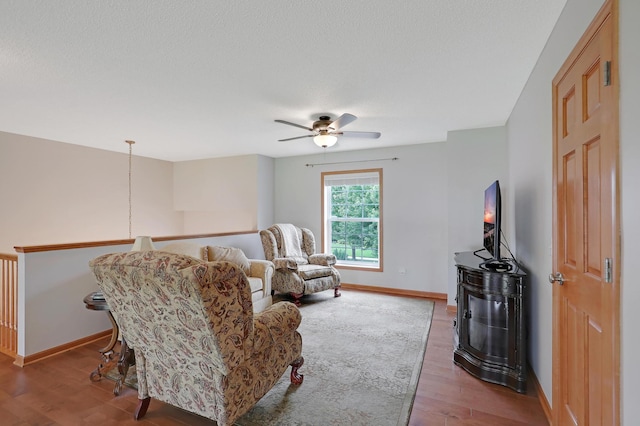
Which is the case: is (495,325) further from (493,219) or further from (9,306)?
(9,306)

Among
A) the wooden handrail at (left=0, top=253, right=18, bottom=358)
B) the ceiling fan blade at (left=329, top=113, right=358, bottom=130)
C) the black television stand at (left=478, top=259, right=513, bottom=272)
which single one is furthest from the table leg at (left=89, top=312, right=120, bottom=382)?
the black television stand at (left=478, top=259, right=513, bottom=272)

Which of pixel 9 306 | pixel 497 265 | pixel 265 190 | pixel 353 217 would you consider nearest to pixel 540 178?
pixel 497 265

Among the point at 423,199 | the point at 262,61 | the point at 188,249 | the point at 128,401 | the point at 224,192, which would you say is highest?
the point at 262,61

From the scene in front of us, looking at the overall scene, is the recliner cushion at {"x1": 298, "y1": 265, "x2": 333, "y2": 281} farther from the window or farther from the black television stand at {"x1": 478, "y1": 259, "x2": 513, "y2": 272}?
the black television stand at {"x1": 478, "y1": 259, "x2": 513, "y2": 272}

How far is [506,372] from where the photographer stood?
236cm

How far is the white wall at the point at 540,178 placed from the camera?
171 centimetres

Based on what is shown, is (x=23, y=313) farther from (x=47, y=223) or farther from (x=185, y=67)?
(x=185, y=67)

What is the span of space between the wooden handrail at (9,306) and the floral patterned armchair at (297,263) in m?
2.75

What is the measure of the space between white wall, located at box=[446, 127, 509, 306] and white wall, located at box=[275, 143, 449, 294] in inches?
22.6

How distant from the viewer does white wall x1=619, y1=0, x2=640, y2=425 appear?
3.27ft

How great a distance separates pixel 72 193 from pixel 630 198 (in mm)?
6179

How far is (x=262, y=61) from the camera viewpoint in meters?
2.28

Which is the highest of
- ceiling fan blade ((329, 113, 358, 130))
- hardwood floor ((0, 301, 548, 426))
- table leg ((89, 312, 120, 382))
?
ceiling fan blade ((329, 113, 358, 130))

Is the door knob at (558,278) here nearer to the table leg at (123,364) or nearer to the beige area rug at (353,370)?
the beige area rug at (353,370)
